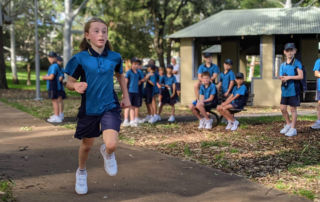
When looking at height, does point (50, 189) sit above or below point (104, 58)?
below

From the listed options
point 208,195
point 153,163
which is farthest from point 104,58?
point 153,163

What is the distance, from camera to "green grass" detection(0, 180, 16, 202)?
413 centimetres

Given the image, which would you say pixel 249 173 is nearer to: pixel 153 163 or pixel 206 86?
pixel 153 163

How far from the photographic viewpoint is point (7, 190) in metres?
4.44

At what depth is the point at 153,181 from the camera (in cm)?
519

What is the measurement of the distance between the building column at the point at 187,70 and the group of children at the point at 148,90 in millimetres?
5379

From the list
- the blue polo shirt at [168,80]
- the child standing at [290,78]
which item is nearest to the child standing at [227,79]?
the child standing at [290,78]

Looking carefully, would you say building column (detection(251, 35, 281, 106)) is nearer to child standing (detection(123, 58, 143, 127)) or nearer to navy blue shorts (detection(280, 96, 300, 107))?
child standing (detection(123, 58, 143, 127))

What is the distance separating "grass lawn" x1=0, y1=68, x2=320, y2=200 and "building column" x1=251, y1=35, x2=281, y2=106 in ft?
17.6

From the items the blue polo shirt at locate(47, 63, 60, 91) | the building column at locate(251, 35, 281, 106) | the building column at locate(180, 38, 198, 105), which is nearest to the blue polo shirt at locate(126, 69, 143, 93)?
the blue polo shirt at locate(47, 63, 60, 91)

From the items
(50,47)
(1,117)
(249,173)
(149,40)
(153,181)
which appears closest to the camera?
(153,181)

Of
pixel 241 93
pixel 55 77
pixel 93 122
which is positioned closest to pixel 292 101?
pixel 241 93

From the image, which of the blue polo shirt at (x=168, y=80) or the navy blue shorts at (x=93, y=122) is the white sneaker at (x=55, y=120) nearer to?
the blue polo shirt at (x=168, y=80)

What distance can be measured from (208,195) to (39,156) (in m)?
3.02
